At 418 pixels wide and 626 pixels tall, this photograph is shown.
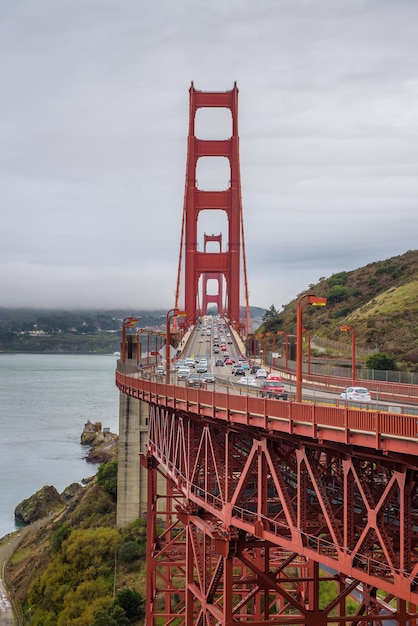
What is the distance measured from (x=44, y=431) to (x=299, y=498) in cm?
8846

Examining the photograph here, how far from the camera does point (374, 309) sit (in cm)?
7362

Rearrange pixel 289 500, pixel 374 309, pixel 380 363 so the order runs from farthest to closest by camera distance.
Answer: pixel 374 309 < pixel 380 363 < pixel 289 500

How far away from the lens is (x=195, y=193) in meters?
82.8

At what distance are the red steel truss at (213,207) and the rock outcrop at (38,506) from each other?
27.2 meters

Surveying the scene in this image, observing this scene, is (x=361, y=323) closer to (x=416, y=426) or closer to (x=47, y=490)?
(x=47, y=490)

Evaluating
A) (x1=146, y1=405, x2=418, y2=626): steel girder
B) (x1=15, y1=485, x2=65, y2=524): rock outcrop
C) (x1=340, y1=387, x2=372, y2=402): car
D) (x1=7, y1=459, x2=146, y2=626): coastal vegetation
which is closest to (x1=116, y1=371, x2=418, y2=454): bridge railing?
(x1=146, y1=405, x2=418, y2=626): steel girder

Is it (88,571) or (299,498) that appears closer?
(299,498)

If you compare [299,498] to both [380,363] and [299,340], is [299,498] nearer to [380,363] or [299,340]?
[299,340]

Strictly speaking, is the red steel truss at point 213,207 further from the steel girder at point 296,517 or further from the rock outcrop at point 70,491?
the steel girder at point 296,517

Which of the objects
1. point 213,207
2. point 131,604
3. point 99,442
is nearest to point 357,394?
point 131,604

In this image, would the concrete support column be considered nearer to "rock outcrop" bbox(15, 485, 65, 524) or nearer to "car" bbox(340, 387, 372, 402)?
"rock outcrop" bbox(15, 485, 65, 524)

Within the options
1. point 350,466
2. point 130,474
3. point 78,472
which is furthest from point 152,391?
point 78,472

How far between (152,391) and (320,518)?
9021 millimetres

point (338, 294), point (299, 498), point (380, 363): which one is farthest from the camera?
point (338, 294)
